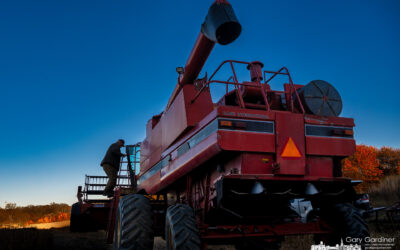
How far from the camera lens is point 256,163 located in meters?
5.08

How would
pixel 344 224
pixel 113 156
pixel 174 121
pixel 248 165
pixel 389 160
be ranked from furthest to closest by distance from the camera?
pixel 389 160 < pixel 113 156 < pixel 174 121 < pixel 344 224 < pixel 248 165

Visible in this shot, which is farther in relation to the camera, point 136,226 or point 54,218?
point 54,218

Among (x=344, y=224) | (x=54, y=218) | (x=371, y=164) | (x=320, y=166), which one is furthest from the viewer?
(x=371, y=164)

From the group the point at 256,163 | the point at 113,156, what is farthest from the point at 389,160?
the point at 256,163

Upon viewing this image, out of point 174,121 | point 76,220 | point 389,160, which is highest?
point 389,160

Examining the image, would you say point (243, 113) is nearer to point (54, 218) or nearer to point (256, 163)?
point (256, 163)

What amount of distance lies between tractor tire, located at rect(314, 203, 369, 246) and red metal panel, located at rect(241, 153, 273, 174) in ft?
5.86

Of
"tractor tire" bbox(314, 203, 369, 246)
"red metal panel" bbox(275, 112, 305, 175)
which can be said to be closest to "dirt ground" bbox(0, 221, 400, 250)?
"tractor tire" bbox(314, 203, 369, 246)

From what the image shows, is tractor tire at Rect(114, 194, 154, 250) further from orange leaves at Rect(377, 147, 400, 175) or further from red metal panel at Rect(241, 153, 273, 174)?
orange leaves at Rect(377, 147, 400, 175)

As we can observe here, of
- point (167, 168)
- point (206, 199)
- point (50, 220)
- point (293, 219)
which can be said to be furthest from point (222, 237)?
point (50, 220)

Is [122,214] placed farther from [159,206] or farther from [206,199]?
Answer: [159,206]

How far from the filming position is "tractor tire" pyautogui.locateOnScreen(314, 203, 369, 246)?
5.65 m

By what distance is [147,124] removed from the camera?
9.21 metres

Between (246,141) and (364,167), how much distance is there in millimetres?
48399
